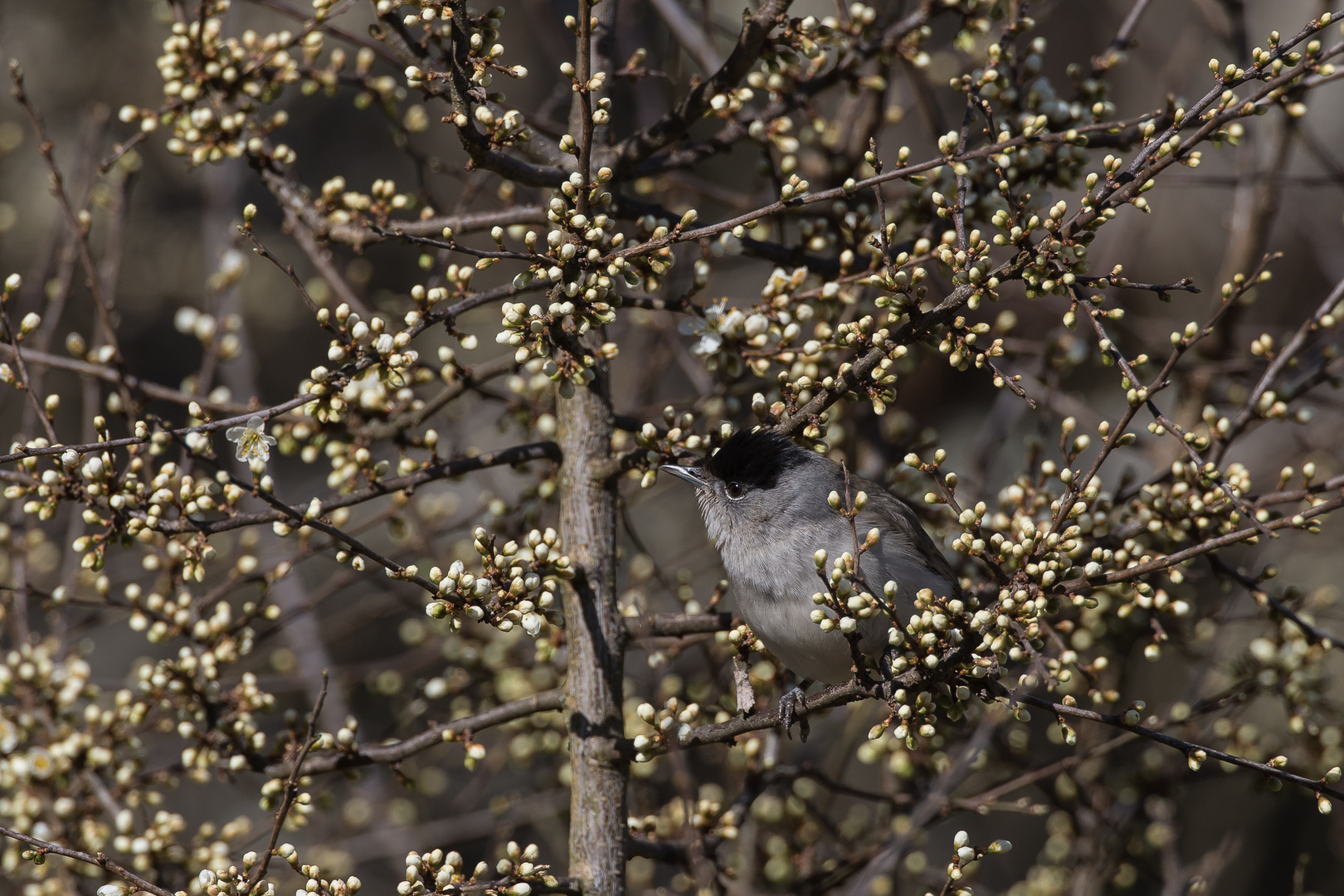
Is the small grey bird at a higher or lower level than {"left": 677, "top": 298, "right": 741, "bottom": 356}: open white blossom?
lower

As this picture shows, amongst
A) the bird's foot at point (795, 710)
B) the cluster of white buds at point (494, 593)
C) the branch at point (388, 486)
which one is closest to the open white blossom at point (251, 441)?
the branch at point (388, 486)

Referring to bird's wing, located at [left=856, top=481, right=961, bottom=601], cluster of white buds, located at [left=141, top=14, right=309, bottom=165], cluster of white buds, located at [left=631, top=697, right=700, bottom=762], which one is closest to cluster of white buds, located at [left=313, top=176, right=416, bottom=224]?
cluster of white buds, located at [left=141, top=14, right=309, bottom=165]

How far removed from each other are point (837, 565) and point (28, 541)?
128 inches

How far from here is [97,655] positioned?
803cm

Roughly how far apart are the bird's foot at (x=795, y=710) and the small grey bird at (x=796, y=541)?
3.3 inches

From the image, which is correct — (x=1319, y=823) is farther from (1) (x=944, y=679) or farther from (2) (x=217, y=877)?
(2) (x=217, y=877)

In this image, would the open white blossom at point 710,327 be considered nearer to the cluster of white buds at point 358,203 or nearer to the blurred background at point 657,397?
the blurred background at point 657,397

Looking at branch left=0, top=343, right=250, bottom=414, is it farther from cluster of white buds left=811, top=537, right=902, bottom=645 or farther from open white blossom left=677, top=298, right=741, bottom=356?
cluster of white buds left=811, top=537, right=902, bottom=645

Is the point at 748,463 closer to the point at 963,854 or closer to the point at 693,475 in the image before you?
the point at 693,475

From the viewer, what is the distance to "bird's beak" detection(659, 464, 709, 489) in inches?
132

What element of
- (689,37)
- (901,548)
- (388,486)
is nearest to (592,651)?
(388,486)

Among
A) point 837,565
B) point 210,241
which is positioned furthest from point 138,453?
point 210,241

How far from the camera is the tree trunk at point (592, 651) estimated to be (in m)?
3.02

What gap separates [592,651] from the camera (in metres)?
3.09
